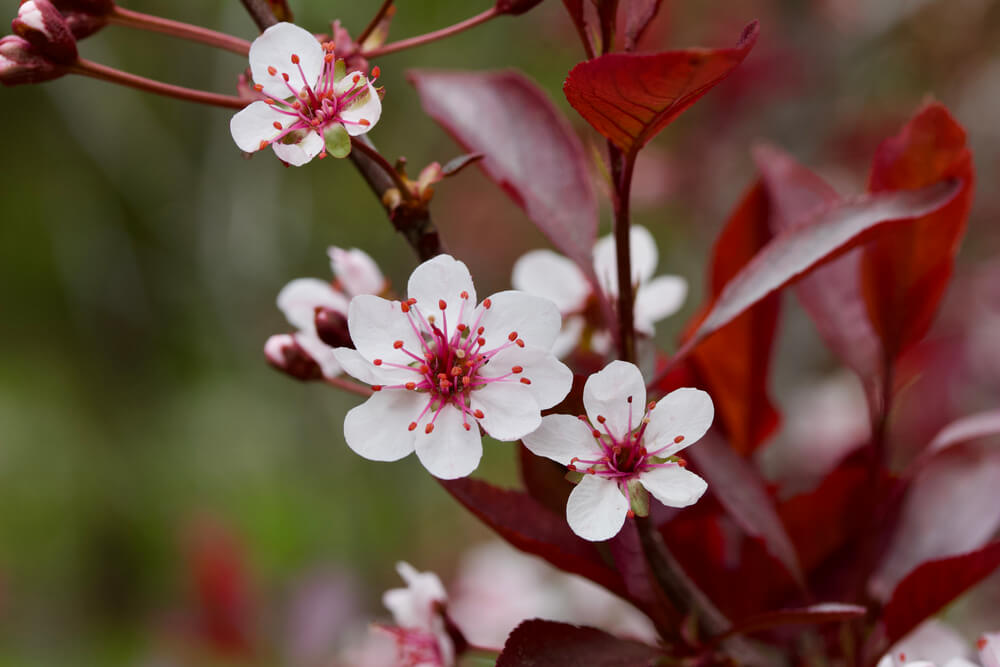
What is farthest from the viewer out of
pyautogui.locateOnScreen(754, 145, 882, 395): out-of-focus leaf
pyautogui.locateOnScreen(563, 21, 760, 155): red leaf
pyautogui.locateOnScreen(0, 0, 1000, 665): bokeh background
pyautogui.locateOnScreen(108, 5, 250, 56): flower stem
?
pyautogui.locateOnScreen(0, 0, 1000, 665): bokeh background

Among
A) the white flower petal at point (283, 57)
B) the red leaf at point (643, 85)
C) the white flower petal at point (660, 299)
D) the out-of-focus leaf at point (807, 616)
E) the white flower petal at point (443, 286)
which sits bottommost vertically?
the out-of-focus leaf at point (807, 616)

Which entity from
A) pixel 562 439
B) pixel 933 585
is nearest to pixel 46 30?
pixel 562 439

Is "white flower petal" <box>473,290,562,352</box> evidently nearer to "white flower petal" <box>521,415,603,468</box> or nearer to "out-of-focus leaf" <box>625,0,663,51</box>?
"white flower petal" <box>521,415,603,468</box>

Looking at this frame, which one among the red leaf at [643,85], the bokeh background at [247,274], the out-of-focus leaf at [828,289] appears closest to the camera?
the red leaf at [643,85]

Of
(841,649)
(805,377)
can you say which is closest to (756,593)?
(841,649)

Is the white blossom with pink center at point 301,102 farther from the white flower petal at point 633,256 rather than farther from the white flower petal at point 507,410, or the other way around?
the white flower petal at point 633,256

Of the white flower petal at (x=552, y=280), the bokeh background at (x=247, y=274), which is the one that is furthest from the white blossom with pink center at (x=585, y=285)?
the bokeh background at (x=247, y=274)

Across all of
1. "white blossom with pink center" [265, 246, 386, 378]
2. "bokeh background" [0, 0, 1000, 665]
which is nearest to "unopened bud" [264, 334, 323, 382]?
"white blossom with pink center" [265, 246, 386, 378]
